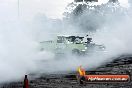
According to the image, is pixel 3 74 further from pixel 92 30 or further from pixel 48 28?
pixel 92 30

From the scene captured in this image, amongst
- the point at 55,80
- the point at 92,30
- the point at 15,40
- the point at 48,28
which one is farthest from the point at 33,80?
the point at 92,30

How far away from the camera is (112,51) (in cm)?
2795

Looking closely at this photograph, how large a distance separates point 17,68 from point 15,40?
2.93 meters

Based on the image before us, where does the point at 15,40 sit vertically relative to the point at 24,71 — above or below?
above

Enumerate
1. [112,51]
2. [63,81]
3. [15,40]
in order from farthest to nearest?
[112,51] < [15,40] < [63,81]

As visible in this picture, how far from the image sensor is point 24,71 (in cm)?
1631

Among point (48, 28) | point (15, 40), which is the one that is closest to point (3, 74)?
point (15, 40)

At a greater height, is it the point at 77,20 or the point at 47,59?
the point at 77,20

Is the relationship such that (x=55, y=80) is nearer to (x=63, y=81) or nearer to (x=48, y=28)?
(x=63, y=81)

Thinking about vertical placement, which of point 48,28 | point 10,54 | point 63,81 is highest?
point 48,28

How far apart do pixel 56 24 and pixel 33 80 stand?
46.5 metres

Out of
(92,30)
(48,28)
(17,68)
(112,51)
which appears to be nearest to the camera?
(17,68)

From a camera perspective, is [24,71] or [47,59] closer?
[24,71]

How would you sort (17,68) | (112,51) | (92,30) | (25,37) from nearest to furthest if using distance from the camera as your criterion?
Answer: (17,68), (25,37), (112,51), (92,30)
